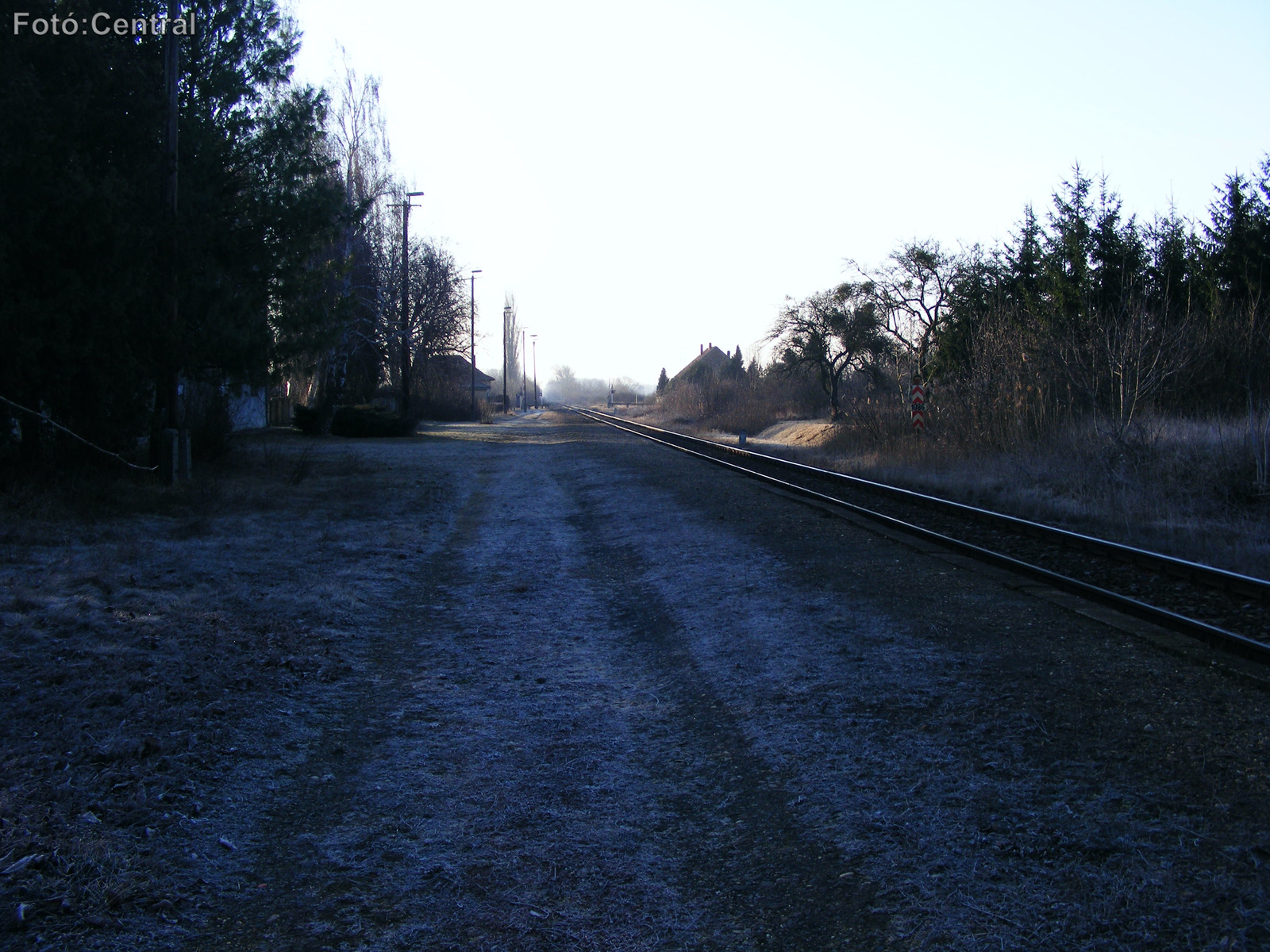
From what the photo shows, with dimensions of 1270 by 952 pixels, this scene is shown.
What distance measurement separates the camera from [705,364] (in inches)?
3519

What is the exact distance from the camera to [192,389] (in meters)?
17.8

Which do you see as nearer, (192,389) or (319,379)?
(192,389)

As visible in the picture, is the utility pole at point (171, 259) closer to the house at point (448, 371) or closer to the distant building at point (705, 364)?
the house at point (448, 371)

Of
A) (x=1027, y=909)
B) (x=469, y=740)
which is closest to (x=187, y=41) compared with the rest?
(x=469, y=740)

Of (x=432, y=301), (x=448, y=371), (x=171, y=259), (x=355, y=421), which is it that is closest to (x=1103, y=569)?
(x=171, y=259)

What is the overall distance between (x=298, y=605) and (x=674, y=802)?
4.54m

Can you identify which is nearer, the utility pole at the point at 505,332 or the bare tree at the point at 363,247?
the bare tree at the point at 363,247

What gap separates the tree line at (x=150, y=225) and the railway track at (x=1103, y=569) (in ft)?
33.7

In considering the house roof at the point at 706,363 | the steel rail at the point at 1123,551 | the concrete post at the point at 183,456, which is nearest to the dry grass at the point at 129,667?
the concrete post at the point at 183,456

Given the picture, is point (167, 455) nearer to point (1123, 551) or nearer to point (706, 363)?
point (1123, 551)

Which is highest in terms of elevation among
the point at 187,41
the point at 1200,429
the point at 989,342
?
the point at 187,41

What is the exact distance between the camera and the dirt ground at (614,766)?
119 inches

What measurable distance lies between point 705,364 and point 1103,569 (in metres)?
81.9

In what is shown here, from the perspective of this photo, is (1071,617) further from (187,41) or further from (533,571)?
(187,41)
